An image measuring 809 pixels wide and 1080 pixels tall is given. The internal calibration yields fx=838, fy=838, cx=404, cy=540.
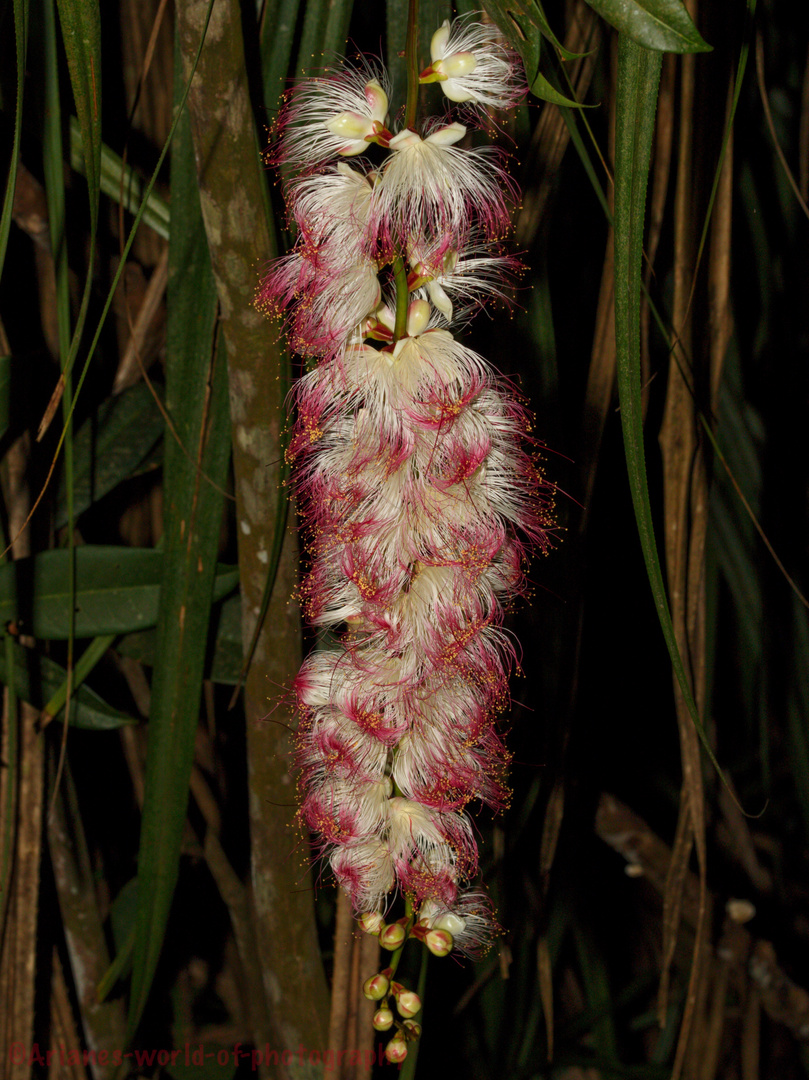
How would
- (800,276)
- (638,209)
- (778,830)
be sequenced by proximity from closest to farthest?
(638,209)
(800,276)
(778,830)

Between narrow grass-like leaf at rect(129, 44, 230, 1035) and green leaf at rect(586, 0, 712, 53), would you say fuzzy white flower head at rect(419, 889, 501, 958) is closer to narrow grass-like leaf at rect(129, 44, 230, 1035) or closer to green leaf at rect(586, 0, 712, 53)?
narrow grass-like leaf at rect(129, 44, 230, 1035)

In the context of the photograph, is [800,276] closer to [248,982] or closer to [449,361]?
[449,361]

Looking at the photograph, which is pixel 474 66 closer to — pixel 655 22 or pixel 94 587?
pixel 655 22

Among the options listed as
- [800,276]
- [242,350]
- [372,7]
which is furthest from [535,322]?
[800,276]

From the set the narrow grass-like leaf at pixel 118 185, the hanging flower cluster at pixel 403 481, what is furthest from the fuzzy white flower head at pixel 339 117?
the narrow grass-like leaf at pixel 118 185

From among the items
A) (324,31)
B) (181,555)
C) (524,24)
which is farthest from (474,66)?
(181,555)

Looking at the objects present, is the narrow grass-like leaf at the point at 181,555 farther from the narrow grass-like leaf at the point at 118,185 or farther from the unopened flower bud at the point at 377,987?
the unopened flower bud at the point at 377,987
